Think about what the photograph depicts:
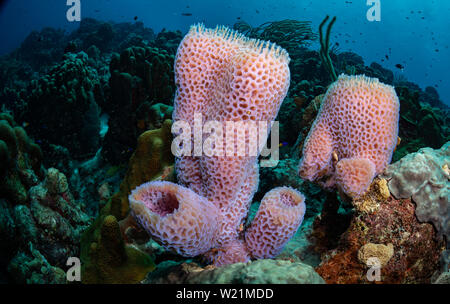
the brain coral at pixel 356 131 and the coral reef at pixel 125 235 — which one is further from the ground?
the brain coral at pixel 356 131

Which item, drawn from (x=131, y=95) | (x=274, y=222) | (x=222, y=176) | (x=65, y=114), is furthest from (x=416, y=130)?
(x=65, y=114)

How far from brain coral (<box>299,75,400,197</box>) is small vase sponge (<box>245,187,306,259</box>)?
0.41 m

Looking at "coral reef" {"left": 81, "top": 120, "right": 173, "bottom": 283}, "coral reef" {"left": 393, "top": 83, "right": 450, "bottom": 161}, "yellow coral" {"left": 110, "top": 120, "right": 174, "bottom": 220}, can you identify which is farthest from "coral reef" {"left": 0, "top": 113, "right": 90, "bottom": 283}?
"coral reef" {"left": 393, "top": 83, "right": 450, "bottom": 161}

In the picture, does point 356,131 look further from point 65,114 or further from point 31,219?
point 65,114

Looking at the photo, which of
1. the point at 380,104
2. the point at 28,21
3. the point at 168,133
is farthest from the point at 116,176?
the point at 28,21

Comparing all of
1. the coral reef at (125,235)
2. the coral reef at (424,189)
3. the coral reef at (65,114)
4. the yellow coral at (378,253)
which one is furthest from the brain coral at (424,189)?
the coral reef at (65,114)

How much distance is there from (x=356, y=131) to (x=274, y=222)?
90 centimetres

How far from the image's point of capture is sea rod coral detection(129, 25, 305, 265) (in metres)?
1.44

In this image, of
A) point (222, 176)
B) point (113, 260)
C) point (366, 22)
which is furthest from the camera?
point (366, 22)

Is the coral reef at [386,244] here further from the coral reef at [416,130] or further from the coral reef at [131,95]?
the coral reef at [131,95]

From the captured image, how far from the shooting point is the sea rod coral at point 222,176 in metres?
1.44

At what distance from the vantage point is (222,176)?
1651 mm

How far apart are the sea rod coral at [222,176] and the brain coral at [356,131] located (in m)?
0.42

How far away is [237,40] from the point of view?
5.65 feet
